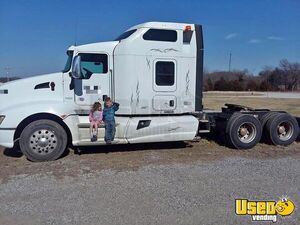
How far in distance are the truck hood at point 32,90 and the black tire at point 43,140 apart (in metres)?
0.62

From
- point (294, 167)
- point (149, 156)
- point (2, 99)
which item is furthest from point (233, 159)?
point (2, 99)

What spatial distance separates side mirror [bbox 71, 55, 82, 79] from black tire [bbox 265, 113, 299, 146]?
5.33 m

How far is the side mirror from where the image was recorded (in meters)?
7.17

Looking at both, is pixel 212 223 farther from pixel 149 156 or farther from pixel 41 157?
pixel 41 157

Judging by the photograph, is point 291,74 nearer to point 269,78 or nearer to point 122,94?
point 269,78

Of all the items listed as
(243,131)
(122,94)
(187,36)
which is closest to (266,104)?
(243,131)

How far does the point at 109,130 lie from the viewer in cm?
731

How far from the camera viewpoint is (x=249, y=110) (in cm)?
898

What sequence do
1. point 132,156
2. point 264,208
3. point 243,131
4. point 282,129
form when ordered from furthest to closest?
point 282,129 → point 243,131 → point 132,156 → point 264,208

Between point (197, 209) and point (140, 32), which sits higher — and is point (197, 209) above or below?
below

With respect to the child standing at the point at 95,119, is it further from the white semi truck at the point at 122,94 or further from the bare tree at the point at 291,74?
the bare tree at the point at 291,74

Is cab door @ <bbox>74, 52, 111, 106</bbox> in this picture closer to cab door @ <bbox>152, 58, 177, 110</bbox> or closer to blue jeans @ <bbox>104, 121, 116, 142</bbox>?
blue jeans @ <bbox>104, 121, 116, 142</bbox>

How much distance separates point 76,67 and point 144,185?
11.0ft

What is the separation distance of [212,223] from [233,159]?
3.51 m
